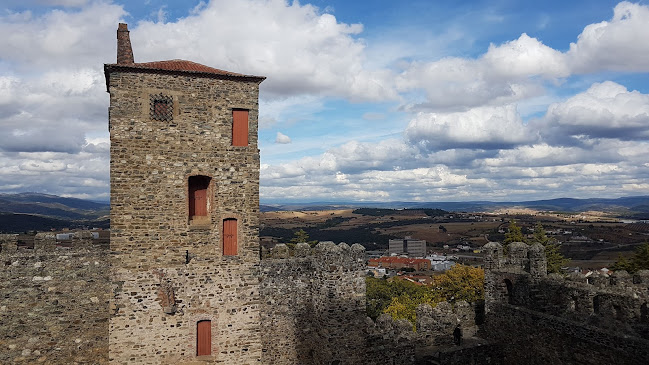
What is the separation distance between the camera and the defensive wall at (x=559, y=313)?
1266 centimetres

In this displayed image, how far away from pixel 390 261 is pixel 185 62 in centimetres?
8957

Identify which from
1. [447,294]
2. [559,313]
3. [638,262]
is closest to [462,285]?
[447,294]

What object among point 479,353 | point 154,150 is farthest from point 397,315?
point 154,150

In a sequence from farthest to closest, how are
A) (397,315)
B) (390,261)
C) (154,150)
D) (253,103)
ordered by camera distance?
(390,261) → (397,315) → (253,103) → (154,150)

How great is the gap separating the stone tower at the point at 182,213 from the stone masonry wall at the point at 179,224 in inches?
1.1

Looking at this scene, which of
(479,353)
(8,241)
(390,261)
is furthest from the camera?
(390,261)

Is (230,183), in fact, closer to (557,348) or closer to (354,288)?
(354,288)

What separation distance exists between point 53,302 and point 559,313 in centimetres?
1604

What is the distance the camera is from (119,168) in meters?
12.7

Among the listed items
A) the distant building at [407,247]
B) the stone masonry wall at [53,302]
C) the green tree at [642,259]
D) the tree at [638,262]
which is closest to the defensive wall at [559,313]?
the stone masonry wall at [53,302]

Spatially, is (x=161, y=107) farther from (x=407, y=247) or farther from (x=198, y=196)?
(x=407, y=247)

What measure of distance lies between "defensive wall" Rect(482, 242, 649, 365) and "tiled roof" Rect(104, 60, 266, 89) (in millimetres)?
11598

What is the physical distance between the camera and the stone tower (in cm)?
1272

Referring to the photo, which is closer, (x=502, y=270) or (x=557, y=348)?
(x=557, y=348)
